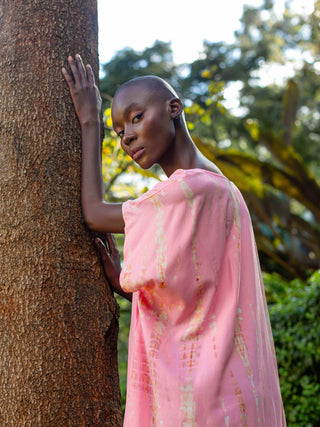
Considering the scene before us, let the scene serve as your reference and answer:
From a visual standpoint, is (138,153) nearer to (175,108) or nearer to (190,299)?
(175,108)

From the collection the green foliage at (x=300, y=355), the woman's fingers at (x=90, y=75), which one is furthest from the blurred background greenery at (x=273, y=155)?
the woman's fingers at (x=90, y=75)

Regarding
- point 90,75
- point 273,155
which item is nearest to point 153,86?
point 90,75

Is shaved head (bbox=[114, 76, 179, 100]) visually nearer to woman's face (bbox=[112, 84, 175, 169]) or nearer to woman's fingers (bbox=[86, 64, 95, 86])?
woman's face (bbox=[112, 84, 175, 169])

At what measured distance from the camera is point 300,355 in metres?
4.20

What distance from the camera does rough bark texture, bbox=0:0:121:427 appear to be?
1585mm

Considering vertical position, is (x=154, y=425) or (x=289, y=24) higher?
(x=289, y=24)

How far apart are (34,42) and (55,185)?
1.91ft

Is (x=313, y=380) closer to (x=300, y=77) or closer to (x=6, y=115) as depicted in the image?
(x=6, y=115)

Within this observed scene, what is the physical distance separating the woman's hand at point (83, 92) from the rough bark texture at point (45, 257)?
3 centimetres

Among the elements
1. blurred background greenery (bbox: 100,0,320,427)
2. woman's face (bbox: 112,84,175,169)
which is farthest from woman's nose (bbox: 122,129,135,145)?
blurred background greenery (bbox: 100,0,320,427)

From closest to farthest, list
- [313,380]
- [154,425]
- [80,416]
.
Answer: [154,425]
[80,416]
[313,380]

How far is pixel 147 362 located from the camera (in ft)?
4.96

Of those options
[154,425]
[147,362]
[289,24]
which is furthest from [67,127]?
[289,24]

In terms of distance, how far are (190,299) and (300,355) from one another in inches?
120
